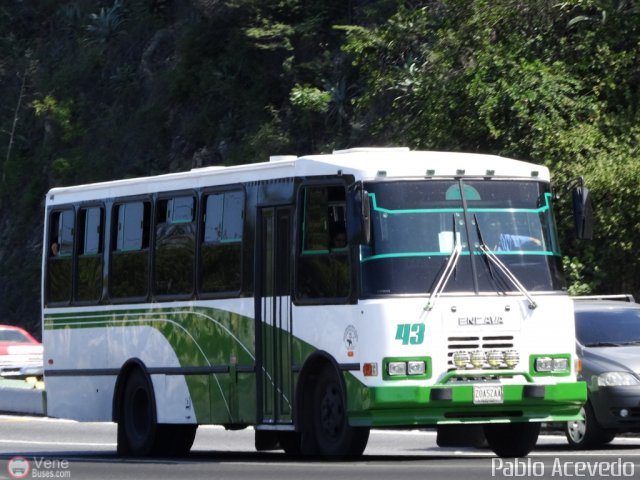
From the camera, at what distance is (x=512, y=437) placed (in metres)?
16.1

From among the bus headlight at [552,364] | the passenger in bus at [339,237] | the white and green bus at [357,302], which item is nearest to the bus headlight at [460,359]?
the white and green bus at [357,302]

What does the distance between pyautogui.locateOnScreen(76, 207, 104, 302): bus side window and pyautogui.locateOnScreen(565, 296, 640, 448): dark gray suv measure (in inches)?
222

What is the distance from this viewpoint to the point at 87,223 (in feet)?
63.9

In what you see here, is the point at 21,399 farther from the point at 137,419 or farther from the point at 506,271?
the point at 506,271

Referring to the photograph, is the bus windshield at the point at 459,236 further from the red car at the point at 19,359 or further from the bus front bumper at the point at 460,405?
the red car at the point at 19,359

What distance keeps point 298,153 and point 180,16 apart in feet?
39.9

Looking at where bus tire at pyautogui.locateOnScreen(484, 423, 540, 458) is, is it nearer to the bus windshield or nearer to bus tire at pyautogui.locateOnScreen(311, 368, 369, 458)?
the bus windshield

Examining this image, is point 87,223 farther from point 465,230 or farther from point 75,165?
point 75,165

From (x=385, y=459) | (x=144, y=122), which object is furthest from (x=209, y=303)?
(x=144, y=122)

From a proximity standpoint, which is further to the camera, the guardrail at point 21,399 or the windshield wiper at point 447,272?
the guardrail at point 21,399

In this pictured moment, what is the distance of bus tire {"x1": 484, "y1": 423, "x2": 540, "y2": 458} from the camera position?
15.9m

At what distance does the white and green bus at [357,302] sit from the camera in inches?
580

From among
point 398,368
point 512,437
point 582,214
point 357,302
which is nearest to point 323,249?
point 357,302

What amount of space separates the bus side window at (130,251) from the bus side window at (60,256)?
1.04 meters
